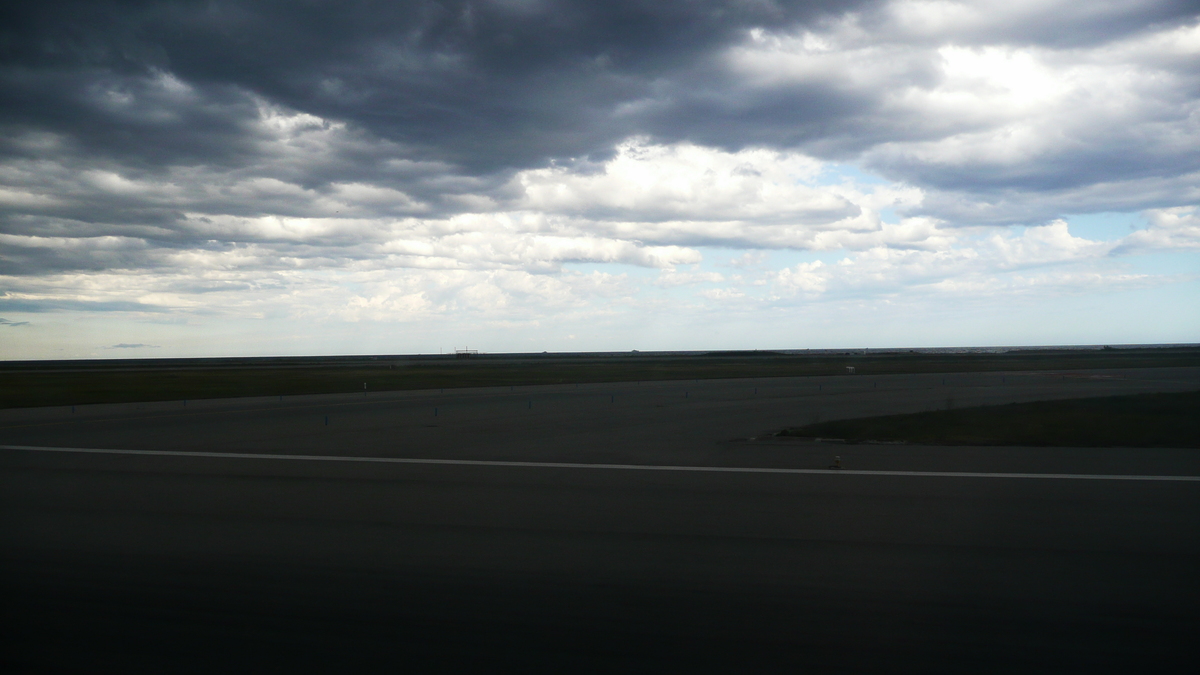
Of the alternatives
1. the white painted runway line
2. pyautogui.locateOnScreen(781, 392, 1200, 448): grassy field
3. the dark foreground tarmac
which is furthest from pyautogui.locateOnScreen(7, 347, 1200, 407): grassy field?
pyautogui.locateOnScreen(781, 392, 1200, 448): grassy field

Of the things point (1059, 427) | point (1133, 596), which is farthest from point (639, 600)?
point (1059, 427)

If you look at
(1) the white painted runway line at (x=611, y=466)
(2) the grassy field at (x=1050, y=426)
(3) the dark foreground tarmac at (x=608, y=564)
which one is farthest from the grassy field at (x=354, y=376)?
(2) the grassy field at (x=1050, y=426)

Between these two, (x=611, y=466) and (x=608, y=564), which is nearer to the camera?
(x=608, y=564)

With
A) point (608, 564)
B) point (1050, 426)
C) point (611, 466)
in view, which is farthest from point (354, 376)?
point (608, 564)

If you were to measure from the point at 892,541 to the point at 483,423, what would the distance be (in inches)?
608

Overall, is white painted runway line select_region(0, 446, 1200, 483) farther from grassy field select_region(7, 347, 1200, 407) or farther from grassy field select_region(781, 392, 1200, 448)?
grassy field select_region(7, 347, 1200, 407)

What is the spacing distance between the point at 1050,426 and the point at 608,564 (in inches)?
580

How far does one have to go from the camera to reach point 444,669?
4.60 m

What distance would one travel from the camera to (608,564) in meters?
6.67

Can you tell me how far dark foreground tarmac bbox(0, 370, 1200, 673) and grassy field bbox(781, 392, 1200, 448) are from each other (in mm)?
1437

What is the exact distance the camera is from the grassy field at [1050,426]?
580 inches

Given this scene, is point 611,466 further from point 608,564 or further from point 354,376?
point 354,376

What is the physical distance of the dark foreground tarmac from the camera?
16.0 ft

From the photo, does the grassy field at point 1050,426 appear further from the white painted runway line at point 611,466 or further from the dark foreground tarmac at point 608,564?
the white painted runway line at point 611,466
